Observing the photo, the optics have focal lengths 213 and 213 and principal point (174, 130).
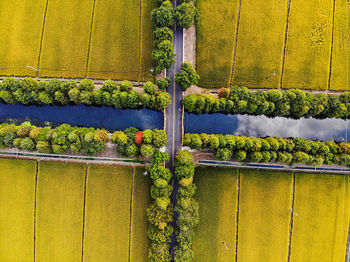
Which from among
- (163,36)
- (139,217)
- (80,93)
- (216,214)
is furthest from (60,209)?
(163,36)

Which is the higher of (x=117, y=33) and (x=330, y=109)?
(x=117, y=33)

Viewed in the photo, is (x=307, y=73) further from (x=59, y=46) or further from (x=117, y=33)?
(x=59, y=46)

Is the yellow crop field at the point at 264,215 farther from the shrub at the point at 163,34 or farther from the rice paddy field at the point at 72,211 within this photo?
the shrub at the point at 163,34

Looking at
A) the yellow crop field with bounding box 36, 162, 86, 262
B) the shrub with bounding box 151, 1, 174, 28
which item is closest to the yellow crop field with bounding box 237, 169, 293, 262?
the shrub with bounding box 151, 1, 174, 28

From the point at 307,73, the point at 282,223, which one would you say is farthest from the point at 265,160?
the point at 307,73

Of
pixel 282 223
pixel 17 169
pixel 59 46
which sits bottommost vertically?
pixel 282 223

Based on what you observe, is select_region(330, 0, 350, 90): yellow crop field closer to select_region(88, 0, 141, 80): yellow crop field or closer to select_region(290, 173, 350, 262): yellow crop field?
select_region(290, 173, 350, 262): yellow crop field

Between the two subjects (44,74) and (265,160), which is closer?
(265,160)
